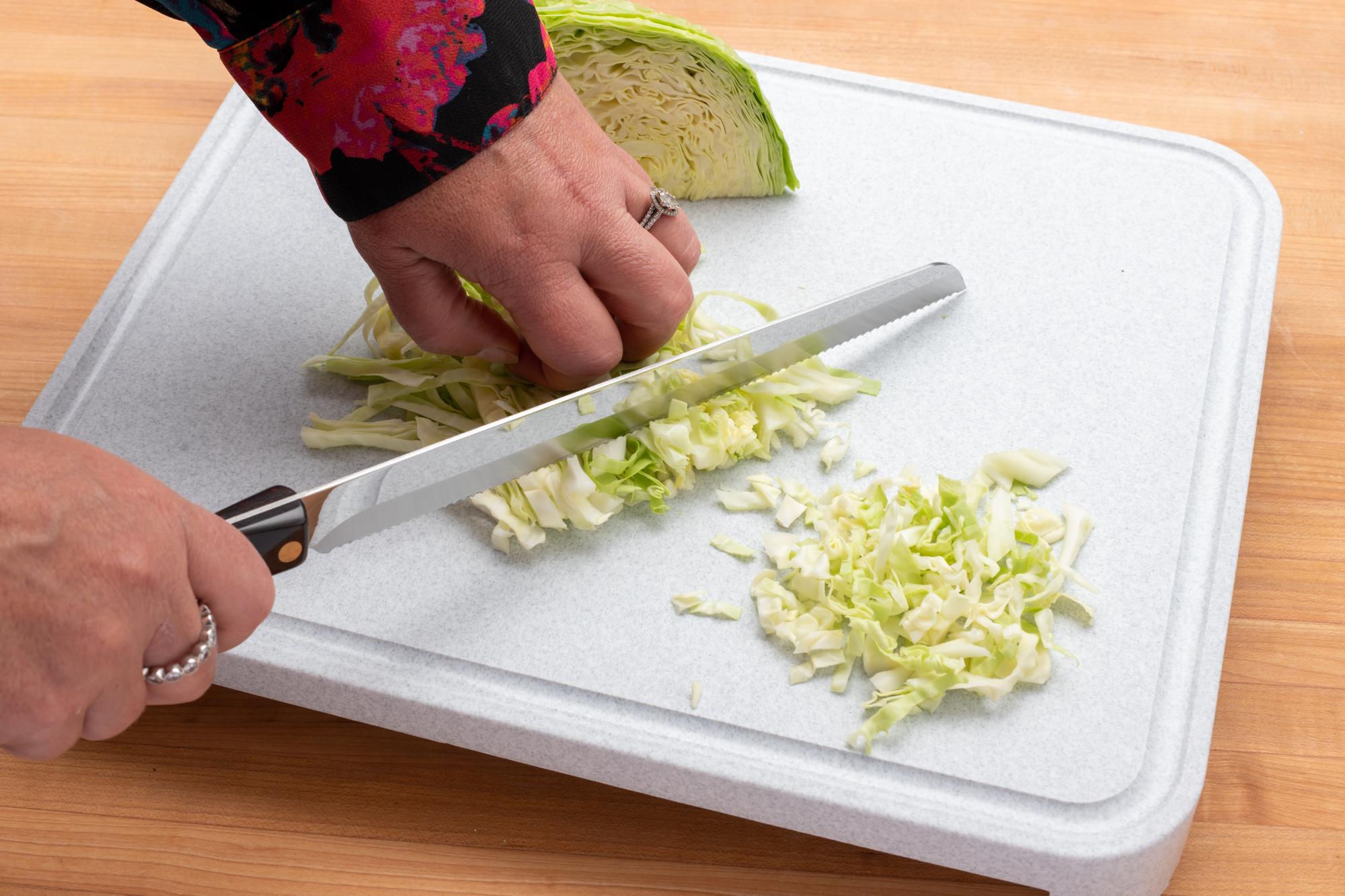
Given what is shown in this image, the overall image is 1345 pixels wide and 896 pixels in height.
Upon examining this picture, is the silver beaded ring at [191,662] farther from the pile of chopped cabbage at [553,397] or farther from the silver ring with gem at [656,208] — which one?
the silver ring with gem at [656,208]

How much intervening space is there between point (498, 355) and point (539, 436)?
16 centimetres

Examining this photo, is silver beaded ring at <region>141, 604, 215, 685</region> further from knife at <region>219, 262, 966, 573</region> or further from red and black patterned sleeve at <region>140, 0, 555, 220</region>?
red and black patterned sleeve at <region>140, 0, 555, 220</region>

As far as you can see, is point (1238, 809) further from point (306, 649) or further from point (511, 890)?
point (306, 649)

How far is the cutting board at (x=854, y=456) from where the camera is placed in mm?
1267

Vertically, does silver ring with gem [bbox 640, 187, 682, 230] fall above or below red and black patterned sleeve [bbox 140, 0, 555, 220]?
below

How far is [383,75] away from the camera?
1.29 m

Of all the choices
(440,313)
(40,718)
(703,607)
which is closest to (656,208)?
(440,313)

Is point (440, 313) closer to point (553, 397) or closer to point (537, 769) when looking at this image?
point (553, 397)

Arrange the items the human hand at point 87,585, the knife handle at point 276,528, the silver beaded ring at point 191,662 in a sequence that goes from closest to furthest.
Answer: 1. the human hand at point 87,585
2. the silver beaded ring at point 191,662
3. the knife handle at point 276,528

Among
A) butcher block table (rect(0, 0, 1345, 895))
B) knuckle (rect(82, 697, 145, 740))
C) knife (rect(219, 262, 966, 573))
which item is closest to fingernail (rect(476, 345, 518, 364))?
knife (rect(219, 262, 966, 573))

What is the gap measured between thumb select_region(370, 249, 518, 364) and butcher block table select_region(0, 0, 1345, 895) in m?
0.47

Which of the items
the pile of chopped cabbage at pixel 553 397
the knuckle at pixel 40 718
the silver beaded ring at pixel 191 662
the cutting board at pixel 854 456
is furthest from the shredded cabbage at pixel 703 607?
the knuckle at pixel 40 718

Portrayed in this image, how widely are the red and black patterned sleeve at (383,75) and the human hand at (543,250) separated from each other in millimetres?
30

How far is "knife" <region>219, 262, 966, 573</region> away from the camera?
3.96 feet
